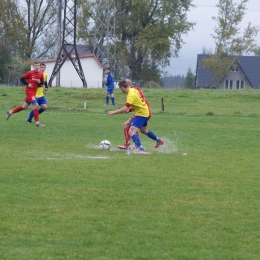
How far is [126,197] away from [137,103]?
4774mm

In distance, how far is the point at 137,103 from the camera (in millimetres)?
12469

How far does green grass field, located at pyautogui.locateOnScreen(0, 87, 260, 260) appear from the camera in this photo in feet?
19.1

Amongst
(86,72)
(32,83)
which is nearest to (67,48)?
(86,72)

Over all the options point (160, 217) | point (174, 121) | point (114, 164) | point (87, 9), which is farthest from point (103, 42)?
point (160, 217)

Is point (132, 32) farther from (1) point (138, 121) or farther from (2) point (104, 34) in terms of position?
(1) point (138, 121)

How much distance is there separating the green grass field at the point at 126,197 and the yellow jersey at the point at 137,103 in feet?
2.99

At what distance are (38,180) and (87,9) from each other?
5495cm

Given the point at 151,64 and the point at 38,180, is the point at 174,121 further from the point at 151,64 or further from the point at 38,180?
the point at 151,64

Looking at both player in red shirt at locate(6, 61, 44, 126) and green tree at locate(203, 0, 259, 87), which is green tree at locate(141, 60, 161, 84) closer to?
green tree at locate(203, 0, 259, 87)

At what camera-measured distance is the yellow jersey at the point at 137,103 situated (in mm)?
12272

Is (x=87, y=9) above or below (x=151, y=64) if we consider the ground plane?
above

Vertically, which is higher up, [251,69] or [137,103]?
[137,103]

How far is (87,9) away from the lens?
62281mm

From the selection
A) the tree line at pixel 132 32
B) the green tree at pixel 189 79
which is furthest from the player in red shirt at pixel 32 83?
the green tree at pixel 189 79
